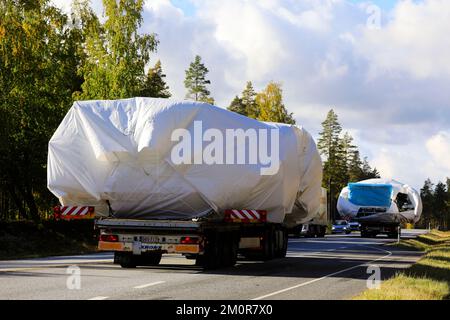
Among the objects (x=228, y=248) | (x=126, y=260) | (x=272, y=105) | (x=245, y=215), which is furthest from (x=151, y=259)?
(x=272, y=105)

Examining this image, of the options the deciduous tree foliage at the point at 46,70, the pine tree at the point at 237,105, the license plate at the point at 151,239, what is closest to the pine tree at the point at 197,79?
the pine tree at the point at 237,105

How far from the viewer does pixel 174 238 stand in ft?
56.1

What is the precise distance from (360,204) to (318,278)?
36.6 m

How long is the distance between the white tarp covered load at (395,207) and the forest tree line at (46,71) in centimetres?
1608

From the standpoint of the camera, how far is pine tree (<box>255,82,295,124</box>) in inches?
2901

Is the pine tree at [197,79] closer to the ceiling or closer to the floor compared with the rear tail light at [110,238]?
closer to the ceiling

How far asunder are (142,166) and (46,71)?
23.2m

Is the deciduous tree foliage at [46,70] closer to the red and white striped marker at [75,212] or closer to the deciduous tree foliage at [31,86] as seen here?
the deciduous tree foliage at [31,86]

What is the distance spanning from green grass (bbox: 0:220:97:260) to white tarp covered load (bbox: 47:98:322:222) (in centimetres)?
1382

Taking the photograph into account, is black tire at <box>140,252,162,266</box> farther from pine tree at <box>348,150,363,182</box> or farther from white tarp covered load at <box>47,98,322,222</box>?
pine tree at <box>348,150,363,182</box>

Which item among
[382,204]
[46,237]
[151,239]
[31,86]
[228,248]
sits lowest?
[228,248]

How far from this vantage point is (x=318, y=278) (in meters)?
17.0

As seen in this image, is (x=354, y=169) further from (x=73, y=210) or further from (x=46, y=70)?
(x=73, y=210)

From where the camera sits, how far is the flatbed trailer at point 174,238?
1705cm
